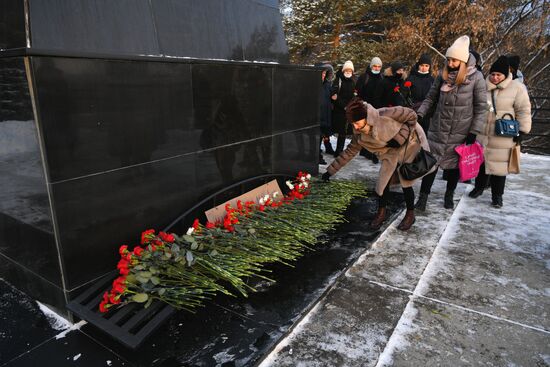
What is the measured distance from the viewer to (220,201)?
353 cm

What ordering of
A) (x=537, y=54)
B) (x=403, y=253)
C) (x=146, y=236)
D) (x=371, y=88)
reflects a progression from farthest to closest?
(x=537, y=54) < (x=371, y=88) < (x=403, y=253) < (x=146, y=236)

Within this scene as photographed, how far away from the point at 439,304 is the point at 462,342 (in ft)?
1.30

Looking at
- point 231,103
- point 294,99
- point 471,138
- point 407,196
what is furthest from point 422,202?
point 231,103

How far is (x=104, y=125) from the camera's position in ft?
7.96

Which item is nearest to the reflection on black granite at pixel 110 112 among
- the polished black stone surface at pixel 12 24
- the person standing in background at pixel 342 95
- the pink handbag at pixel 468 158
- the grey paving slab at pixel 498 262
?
the polished black stone surface at pixel 12 24

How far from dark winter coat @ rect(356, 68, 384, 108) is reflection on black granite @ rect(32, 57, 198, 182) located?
4.02 metres

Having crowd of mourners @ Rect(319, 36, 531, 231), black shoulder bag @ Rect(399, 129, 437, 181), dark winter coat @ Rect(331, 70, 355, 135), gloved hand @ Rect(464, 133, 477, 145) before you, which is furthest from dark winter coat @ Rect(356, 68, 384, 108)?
black shoulder bag @ Rect(399, 129, 437, 181)

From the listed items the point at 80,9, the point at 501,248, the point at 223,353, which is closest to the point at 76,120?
the point at 80,9

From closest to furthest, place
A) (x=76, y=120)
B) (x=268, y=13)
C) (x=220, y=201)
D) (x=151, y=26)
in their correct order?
(x=76, y=120) < (x=151, y=26) < (x=220, y=201) < (x=268, y=13)

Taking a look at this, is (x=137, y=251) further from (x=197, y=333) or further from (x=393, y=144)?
(x=393, y=144)

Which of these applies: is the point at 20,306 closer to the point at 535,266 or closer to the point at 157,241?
the point at 157,241

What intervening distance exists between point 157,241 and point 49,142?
1.00 m

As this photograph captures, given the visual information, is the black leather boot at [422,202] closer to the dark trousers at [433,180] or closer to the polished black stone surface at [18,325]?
the dark trousers at [433,180]

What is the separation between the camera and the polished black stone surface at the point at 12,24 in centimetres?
220
